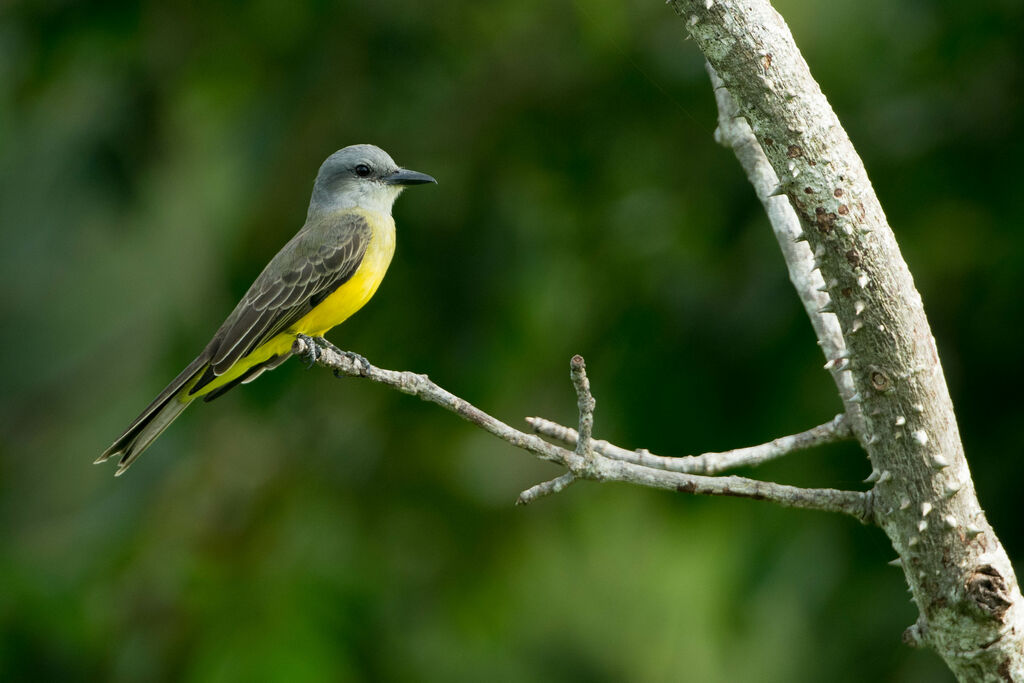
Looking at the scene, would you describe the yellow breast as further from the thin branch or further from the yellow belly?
the thin branch

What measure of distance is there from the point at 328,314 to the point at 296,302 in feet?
0.56

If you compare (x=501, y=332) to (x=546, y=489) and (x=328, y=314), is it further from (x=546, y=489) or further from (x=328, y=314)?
(x=546, y=489)

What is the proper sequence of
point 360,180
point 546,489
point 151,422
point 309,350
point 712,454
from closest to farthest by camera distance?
point 546,489
point 712,454
point 309,350
point 151,422
point 360,180

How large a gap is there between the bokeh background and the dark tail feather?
132 cm

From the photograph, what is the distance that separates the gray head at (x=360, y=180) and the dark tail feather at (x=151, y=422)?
4.51 feet

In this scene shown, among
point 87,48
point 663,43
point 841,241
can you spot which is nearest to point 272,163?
point 87,48

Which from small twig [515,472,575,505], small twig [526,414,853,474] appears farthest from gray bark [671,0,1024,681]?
A: small twig [515,472,575,505]

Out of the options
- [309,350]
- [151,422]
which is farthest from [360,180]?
[151,422]

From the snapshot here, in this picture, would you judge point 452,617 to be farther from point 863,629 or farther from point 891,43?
point 891,43

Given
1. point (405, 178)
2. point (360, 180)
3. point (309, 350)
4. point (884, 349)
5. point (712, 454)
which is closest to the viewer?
point (884, 349)

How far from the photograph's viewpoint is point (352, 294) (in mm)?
5043

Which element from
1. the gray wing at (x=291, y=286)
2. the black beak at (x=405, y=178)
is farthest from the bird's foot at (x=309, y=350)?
the black beak at (x=405, y=178)

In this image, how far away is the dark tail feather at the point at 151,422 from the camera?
4.37 meters

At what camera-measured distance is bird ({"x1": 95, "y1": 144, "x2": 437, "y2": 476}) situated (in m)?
4.67
